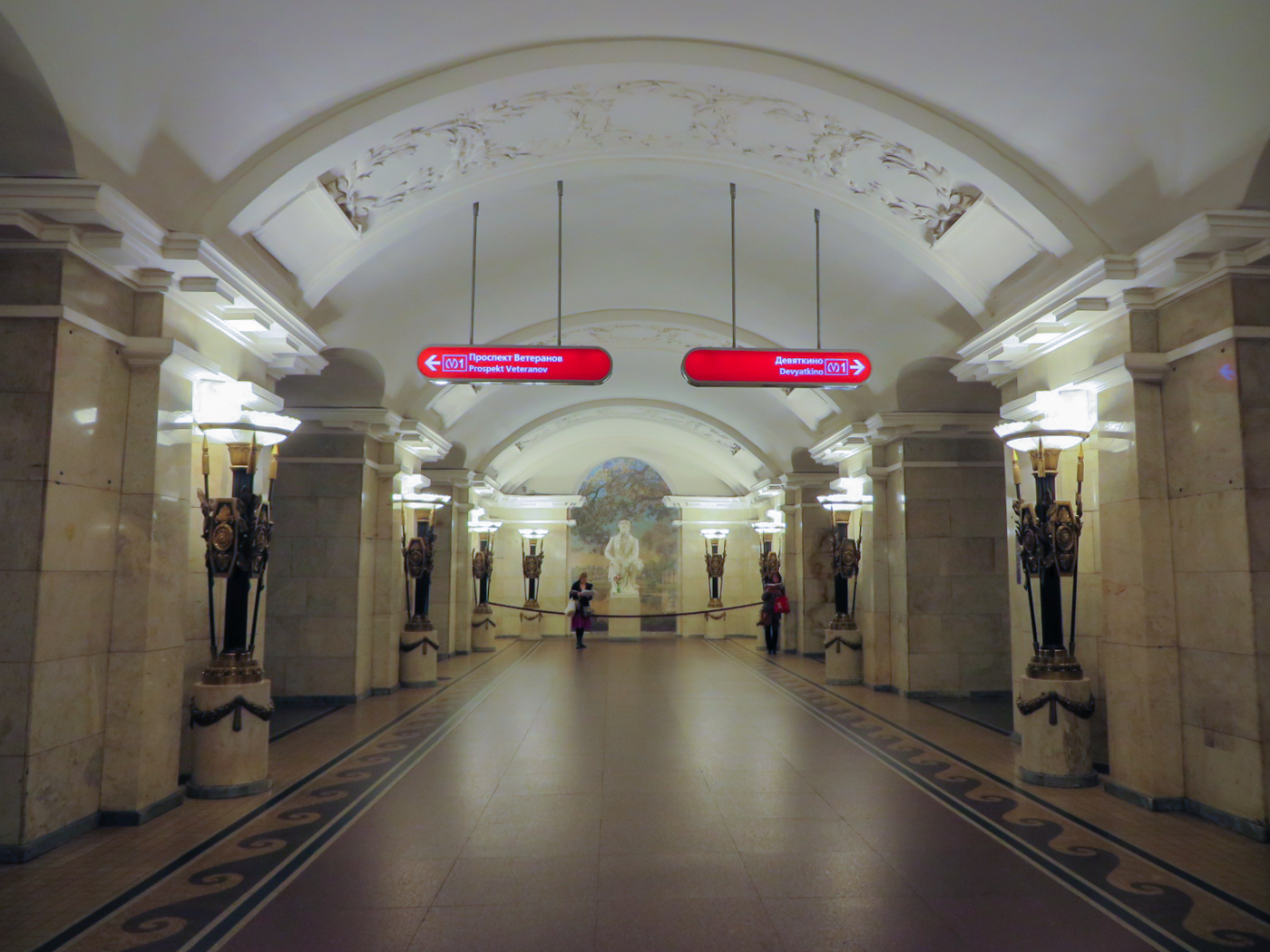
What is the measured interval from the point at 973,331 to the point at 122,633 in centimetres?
837

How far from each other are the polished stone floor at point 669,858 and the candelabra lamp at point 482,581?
9505mm

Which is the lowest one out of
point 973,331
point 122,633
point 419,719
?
point 419,719

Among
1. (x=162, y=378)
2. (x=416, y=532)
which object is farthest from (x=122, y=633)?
(x=416, y=532)

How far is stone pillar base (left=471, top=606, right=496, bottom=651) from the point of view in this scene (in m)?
17.5

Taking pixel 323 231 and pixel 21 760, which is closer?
pixel 21 760

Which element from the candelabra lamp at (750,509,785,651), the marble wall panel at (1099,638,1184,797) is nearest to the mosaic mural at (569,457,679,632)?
the candelabra lamp at (750,509,785,651)

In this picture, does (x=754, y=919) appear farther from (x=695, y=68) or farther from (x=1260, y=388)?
(x=695, y=68)

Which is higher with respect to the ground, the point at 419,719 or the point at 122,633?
the point at 122,633

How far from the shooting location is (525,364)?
6.80 m

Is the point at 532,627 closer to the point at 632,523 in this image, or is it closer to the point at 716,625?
the point at 716,625

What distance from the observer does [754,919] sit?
3.77 metres

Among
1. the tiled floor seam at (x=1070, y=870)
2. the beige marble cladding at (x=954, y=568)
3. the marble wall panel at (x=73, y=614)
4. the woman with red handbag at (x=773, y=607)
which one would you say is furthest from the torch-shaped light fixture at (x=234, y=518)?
the woman with red handbag at (x=773, y=607)

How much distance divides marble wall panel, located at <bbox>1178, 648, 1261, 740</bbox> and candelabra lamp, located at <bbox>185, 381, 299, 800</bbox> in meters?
6.13

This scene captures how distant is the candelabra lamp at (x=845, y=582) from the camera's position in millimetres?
11828
